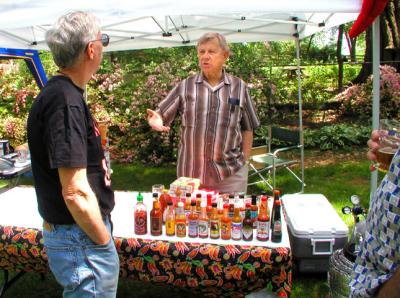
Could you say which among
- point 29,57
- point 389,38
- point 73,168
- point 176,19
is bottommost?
point 73,168

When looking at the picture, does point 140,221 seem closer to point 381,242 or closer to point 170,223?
point 170,223

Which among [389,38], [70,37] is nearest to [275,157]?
[70,37]

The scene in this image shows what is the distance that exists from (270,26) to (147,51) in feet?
14.1

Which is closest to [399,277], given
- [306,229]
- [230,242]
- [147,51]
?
[230,242]

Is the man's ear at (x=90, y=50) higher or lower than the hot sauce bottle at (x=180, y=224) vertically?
higher

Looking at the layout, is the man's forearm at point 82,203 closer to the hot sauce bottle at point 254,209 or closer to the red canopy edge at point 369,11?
the hot sauce bottle at point 254,209

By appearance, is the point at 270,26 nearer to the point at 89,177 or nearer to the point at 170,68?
the point at 170,68

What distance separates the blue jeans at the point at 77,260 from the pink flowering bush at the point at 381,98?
7.98 meters

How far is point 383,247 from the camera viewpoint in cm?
111

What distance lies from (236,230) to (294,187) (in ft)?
12.2

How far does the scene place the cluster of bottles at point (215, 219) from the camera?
2.29 metres

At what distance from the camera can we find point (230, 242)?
2.28 m

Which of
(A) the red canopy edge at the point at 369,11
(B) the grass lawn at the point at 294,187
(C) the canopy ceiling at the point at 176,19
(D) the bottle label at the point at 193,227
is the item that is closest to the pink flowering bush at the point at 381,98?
(B) the grass lawn at the point at 294,187

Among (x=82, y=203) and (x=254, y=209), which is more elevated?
(x=82, y=203)
